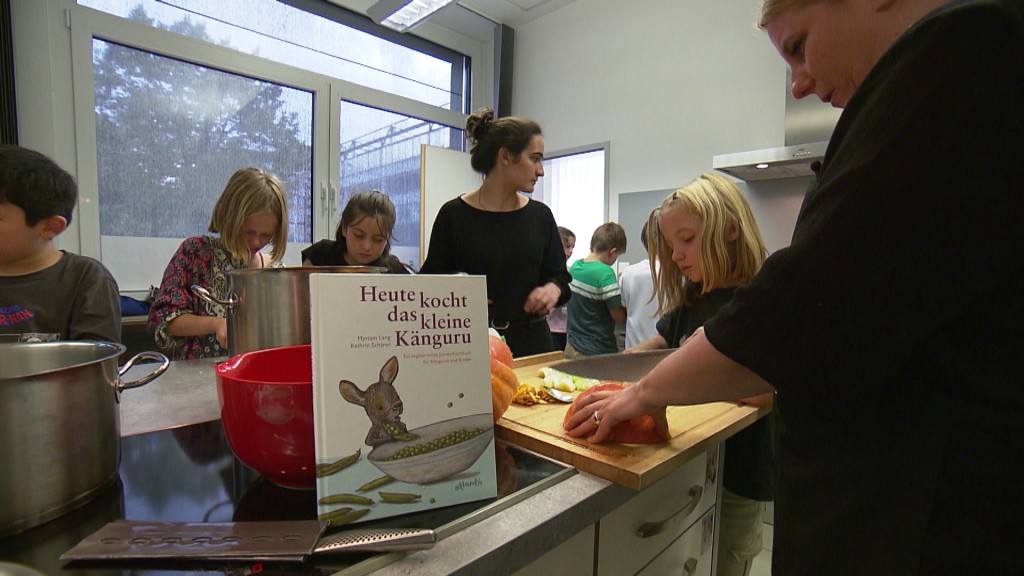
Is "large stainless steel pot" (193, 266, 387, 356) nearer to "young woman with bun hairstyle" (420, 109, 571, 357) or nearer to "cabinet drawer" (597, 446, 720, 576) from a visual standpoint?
"cabinet drawer" (597, 446, 720, 576)

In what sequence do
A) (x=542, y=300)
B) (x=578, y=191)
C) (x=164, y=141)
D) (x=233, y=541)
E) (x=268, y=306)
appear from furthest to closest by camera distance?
(x=578, y=191) → (x=164, y=141) → (x=542, y=300) → (x=268, y=306) → (x=233, y=541)

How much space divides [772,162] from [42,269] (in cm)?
296

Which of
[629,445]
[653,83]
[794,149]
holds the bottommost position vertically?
[629,445]

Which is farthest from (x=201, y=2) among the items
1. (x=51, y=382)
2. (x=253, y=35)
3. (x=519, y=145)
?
(x=51, y=382)

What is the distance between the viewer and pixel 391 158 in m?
4.18

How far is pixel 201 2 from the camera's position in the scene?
318cm

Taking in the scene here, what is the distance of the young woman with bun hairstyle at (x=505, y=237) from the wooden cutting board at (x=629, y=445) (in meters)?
0.86

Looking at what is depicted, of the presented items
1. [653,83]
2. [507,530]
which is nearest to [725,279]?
[507,530]

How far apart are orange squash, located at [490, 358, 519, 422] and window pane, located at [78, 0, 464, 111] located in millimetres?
3463

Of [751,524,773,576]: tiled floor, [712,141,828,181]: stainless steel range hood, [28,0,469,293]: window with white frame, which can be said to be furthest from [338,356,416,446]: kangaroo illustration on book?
[28,0,469,293]: window with white frame

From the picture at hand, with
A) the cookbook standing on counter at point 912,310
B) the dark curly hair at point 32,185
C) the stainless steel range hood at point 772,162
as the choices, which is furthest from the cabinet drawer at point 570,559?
the stainless steel range hood at point 772,162

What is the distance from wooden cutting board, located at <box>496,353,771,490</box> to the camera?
64 cm

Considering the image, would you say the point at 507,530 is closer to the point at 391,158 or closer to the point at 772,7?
the point at 772,7

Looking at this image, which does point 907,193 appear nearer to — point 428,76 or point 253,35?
point 253,35
